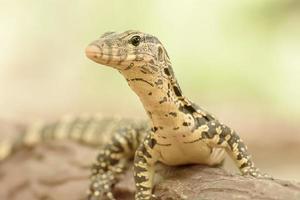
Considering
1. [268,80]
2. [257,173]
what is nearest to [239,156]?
[257,173]

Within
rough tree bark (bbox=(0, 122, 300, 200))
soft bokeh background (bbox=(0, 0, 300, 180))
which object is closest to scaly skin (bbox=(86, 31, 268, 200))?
rough tree bark (bbox=(0, 122, 300, 200))

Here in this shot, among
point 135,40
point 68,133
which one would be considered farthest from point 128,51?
point 68,133

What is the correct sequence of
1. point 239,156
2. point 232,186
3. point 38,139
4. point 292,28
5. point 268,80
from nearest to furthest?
point 232,186, point 239,156, point 38,139, point 268,80, point 292,28

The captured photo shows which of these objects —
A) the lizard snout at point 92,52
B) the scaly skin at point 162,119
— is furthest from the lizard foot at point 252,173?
the lizard snout at point 92,52

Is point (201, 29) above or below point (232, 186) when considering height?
above

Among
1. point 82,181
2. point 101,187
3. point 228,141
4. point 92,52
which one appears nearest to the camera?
point 92,52

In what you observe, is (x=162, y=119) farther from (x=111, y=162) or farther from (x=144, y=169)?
(x=111, y=162)

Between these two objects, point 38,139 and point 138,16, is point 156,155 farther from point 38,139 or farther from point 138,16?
point 138,16
